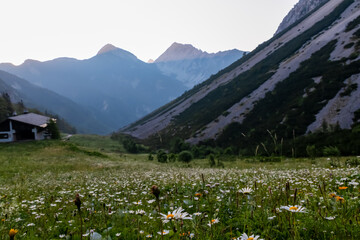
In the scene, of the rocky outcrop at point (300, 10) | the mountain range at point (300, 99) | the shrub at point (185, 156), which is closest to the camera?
the shrub at point (185, 156)

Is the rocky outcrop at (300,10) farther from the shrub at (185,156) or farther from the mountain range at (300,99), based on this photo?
the shrub at (185,156)

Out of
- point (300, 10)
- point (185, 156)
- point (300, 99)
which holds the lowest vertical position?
point (185, 156)

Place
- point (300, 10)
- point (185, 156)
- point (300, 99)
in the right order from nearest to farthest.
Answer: point (185, 156)
point (300, 99)
point (300, 10)

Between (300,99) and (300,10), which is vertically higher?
(300,10)

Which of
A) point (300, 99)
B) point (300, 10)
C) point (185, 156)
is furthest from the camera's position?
point (300, 10)

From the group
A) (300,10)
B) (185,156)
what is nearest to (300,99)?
(185,156)

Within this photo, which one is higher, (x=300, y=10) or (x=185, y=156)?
(x=300, y=10)

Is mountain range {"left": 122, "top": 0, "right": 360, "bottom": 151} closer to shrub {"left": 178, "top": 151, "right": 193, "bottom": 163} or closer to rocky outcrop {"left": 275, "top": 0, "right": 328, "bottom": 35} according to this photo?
shrub {"left": 178, "top": 151, "right": 193, "bottom": 163}

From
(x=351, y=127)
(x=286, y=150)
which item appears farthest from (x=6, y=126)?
(x=351, y=127)

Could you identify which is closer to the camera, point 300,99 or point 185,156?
point 185,156

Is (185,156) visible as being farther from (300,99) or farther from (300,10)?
(300,10)

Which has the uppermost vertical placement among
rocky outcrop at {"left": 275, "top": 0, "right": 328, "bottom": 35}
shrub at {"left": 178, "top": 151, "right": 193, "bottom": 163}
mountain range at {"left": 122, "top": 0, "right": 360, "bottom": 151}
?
rocky outcrop at {"left": 275, "top": 0, "right": 328, "bottom": 35}

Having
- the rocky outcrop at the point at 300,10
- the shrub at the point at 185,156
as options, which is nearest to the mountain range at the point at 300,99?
the shrub at the point at 185,156

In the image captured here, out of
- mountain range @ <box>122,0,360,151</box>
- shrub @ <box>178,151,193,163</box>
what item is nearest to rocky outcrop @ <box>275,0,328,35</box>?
mountain range @ <box>122,0,360,151</box>
